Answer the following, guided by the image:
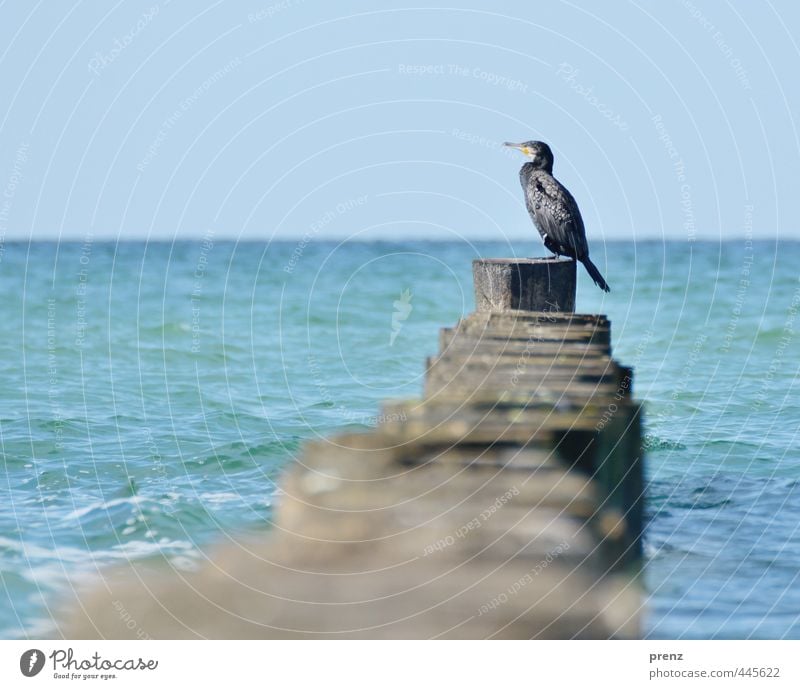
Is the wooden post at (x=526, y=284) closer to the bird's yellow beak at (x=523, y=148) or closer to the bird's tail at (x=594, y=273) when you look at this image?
the bird's tail at (x=594, y=273)

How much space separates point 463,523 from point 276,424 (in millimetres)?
7294

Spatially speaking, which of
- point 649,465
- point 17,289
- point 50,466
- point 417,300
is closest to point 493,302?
point 649,465

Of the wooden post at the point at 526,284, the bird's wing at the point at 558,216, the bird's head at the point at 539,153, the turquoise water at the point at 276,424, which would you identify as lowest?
the turquoise water at the point at 276,424

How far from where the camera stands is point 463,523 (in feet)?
16.7

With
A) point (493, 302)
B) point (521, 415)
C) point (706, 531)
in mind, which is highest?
point (493, 302)

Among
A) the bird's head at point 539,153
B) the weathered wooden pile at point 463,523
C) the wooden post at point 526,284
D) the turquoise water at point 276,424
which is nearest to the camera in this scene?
the weathered wooden pile at point 463,523

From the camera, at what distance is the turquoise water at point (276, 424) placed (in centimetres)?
745

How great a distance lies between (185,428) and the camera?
11922 millimetres

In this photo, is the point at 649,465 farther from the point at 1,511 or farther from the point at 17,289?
the point at 17,289

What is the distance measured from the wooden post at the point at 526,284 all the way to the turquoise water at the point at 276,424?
1297 millimetres

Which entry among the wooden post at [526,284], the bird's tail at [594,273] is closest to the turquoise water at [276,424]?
the bird's tail at [594,273]

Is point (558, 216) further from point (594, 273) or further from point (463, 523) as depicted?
point (463, 523)
